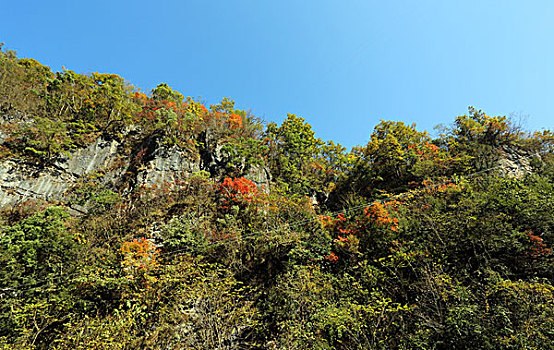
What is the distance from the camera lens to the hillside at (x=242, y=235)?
504 centimetres

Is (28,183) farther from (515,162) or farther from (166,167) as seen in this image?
(515,162)

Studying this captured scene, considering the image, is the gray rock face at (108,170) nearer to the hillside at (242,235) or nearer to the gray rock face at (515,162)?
the hillside at (242,235)

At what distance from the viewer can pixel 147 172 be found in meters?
11.3

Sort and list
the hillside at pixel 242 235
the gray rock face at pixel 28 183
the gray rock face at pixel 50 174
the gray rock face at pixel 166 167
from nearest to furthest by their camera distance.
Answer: the hillside at pixel 242 235 < the gray rock face at pixel 28 183 < the gray rock face at pixel 50 174 < the gray rock face at pixel 166 167

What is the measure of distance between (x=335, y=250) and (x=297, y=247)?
1.56 metres

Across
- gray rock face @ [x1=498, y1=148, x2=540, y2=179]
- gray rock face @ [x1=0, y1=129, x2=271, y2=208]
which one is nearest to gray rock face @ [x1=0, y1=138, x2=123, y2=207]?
gray rock face @ [x1=0, y1=129, x2=271, y2=208]

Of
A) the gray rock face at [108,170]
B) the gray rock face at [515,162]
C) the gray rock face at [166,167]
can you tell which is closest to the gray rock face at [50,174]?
the gray rock face at [108,170]

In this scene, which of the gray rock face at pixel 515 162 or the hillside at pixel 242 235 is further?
the gray rock face at pixel 515 162

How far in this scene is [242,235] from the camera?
28.1 feet

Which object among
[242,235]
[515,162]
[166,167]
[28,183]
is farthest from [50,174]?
[515,162]

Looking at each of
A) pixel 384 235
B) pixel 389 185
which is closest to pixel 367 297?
pixel 384 235

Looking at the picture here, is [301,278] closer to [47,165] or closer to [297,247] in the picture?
[297,247]

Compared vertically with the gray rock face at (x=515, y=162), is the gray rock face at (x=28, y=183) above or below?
below

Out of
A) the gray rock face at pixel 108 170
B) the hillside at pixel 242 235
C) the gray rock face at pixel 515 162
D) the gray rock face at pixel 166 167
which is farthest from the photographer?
the gray rock face at pixel 515 162
